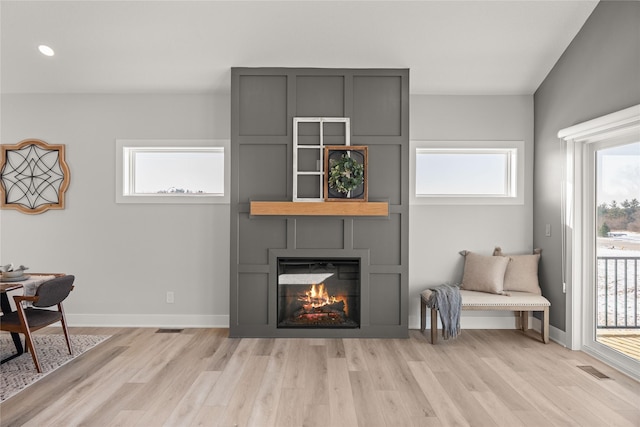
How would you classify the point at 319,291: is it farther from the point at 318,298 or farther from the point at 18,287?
the point at 18,287

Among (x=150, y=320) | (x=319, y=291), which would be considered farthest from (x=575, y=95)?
(x=150, y=320)

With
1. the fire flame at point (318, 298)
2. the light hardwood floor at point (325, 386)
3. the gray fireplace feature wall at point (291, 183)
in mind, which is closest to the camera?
the light hardwood floor at point (325, 386)

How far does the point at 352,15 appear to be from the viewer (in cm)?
381

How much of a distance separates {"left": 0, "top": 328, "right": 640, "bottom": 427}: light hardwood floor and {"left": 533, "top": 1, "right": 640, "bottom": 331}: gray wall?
973 millimetres

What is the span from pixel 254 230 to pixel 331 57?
1889mm

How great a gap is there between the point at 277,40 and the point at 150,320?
3296mm

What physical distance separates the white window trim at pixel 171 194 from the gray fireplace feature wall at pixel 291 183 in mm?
520

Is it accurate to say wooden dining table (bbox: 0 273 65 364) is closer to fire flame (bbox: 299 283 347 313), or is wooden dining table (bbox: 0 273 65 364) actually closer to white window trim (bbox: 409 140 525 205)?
fire flame (bbox: 299 283 347 313)

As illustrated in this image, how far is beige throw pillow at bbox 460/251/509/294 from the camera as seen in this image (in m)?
4.42

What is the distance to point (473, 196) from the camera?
4.86m

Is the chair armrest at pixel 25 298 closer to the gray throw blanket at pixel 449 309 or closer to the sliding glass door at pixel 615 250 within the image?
the gray throw blanket at pixel 449 309

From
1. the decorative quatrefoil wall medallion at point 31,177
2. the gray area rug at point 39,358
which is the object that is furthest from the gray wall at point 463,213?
the decorative quatrefoil wall medallion at point 31,177

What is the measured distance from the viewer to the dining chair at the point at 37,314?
3.38 m

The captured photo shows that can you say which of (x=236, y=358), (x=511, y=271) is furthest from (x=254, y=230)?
(x=511, y=271)
